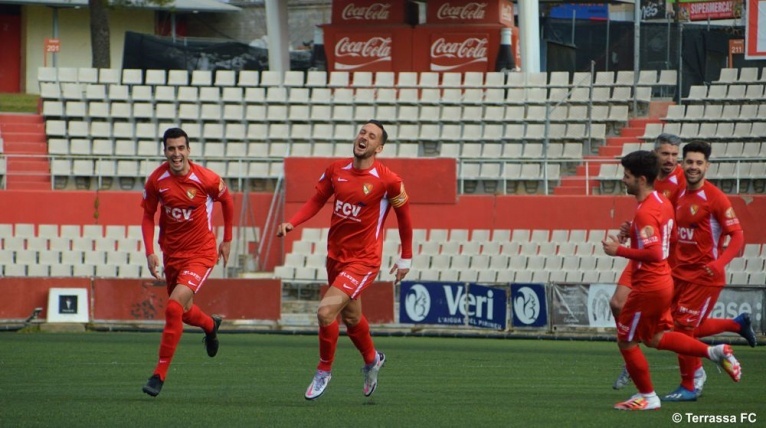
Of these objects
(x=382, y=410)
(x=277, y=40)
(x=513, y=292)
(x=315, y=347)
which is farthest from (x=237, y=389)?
(x=277, y=40)

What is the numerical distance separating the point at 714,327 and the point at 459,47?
21069mm

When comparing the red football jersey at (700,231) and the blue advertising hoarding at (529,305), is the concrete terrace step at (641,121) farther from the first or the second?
the red football jersey at (700,231)

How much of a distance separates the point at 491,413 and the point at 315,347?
28.5 feet

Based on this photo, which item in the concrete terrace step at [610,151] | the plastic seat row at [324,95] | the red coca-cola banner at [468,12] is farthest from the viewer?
the red coca-cola banner at [468,12]

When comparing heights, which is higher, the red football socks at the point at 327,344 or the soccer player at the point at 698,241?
the soccer player at the point at 698,241

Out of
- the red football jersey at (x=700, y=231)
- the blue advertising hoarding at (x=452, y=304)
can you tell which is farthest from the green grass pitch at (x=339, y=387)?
the blue advertising hoarding at (x=452, y=304)

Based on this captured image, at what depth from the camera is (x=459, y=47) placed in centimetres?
3195

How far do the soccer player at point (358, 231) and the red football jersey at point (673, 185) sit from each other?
2.24m

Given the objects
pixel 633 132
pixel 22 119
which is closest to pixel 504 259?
pixel 633 132

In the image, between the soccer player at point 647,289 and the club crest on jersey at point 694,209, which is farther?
the club crest on jersey at point 694,209

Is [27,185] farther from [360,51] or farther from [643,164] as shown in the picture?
[643,164]

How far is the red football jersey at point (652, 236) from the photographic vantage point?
30.6ft

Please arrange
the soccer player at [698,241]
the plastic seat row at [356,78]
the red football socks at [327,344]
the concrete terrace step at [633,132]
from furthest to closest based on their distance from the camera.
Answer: the plastic seat row at [356,78], the concrete terrace step at [633,132], the soccer player at [698,241], the red football socks at [327,344]

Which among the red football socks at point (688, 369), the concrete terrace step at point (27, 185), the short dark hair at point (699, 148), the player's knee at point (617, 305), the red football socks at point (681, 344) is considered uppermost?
the short dark hair at point (699, 148)
